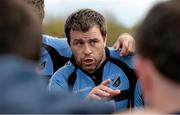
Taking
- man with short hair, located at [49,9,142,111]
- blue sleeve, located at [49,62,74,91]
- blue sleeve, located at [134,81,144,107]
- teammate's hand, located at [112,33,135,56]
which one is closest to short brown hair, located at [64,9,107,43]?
man with short hair, located at [49,9,142,111]

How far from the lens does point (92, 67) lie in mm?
3795

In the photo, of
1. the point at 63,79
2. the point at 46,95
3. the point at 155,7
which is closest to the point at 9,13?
the point at 46,95

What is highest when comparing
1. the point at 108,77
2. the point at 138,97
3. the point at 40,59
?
the point at 40,59

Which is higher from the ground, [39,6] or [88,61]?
[39,6]

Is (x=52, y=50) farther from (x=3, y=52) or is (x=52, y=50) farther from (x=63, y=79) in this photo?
(x=3, y=52)

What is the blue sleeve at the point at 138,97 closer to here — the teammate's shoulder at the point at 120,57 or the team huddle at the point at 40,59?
the teammate's shoulder at the point at 120,57

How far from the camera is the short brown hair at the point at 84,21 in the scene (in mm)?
3914

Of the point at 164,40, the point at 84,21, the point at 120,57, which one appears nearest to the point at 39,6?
the point at 84,21

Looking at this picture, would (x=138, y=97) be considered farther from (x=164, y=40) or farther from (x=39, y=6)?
(x=164, y=40)

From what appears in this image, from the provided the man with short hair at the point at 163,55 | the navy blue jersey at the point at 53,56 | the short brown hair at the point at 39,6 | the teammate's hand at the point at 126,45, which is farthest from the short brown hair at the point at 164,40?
the navy blue jersey at the point at 53,56

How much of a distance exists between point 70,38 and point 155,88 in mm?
2396

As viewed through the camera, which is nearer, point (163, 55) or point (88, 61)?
point (163, 55)

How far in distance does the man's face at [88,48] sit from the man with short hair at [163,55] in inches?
85.8

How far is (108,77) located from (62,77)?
33cm
